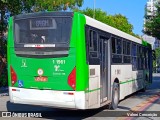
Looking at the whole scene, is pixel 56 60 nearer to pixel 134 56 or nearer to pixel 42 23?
pixel 42 23

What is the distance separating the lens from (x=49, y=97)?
10.2 m

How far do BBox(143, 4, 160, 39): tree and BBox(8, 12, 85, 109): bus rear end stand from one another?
14.4m

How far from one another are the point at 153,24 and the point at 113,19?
121ft

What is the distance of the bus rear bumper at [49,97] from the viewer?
991 cm

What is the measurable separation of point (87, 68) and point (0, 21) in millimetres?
10691

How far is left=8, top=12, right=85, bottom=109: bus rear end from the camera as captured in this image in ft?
33.0

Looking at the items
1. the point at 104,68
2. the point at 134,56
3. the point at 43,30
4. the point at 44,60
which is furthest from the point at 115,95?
the point at 43,30

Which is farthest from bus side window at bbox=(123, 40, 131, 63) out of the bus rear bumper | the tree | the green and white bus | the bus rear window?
the tree

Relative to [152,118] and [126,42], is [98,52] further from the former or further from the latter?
[126,42]

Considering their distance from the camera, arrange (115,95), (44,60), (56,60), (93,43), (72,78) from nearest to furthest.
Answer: (72,78), (56,60), (44,60), (93,43), (115,95)

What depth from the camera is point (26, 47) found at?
10.6m

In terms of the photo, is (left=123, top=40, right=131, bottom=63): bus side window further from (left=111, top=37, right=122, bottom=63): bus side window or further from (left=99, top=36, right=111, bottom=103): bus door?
(left=99, top=36, right=111, bottom=103): bus door

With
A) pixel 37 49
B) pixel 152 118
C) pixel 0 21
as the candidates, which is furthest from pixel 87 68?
pixel 0 21

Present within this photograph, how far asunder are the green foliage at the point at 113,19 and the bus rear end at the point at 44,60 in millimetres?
45532
